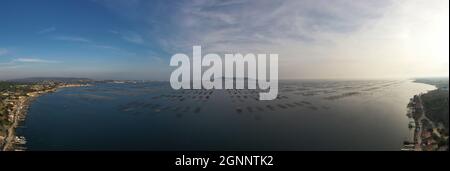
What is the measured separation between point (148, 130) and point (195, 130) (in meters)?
1.74

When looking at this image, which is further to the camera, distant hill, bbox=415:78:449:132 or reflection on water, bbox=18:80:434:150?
reflection on water, bbox=18:80:434:150

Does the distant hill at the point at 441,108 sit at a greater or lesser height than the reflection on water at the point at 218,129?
greater

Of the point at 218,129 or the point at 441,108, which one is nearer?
the point at 441,108

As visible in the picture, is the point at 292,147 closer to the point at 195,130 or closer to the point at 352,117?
the point at 195,130

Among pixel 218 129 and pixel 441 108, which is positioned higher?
pixel 441 108

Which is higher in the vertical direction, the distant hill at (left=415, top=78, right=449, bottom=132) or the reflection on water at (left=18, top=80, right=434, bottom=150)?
the distant hill at (left=415, top=78, right=449, bottom=132)

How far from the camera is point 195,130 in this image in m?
10.4

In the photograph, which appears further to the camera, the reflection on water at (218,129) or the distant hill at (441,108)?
the reflection on water at (218,129)
